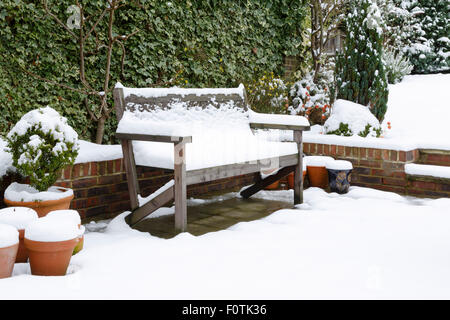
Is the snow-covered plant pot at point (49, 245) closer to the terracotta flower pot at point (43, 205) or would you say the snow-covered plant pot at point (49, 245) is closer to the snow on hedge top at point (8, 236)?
the snow on hedge top at point (8, 236)

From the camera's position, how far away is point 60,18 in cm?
439

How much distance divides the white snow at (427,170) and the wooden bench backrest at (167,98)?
1.57 meters

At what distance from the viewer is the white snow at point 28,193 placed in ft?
9.17

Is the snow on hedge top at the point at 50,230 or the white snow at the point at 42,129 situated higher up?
the white snow at the point at 42,129

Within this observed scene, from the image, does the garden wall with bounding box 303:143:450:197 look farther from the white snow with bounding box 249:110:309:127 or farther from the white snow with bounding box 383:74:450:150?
the white snow with bounding box 249:110:309:127

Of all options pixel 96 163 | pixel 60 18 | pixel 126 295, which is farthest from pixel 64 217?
pixel 60 18

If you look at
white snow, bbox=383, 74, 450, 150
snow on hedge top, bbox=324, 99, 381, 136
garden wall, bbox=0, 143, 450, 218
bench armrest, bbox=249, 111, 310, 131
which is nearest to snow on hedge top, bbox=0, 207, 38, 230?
garden wall, bbox=0, 143, 450, 218

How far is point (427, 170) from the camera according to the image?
14.2ft

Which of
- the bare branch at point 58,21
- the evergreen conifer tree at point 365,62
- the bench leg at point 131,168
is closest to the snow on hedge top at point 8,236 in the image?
the bench leg at point 131,168

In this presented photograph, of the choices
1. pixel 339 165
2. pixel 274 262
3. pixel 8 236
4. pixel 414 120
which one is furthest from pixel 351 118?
pixel 8 236

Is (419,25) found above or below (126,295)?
above

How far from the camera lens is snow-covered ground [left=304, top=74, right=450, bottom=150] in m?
4.65

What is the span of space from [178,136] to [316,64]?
512 cm
